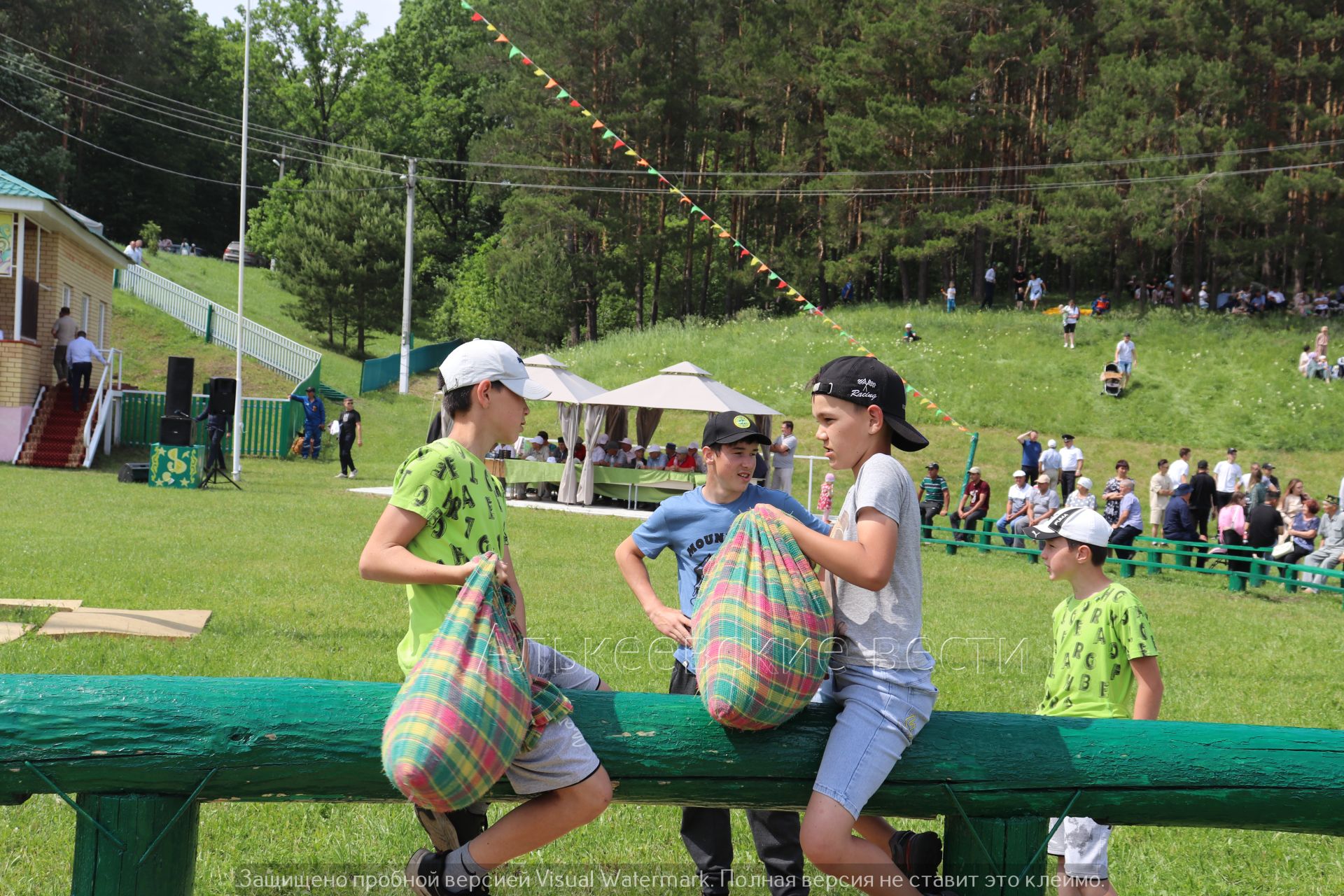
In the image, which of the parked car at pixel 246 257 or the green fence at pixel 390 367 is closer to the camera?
the green fence at pixel 390 367

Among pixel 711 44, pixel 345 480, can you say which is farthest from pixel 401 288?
pixel 345 480

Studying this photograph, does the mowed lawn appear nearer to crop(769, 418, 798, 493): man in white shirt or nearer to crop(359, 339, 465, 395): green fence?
crop(769, 418, 798, 493): man in white shirt

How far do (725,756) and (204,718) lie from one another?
1.30 metres

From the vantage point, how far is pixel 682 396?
22.4 meters

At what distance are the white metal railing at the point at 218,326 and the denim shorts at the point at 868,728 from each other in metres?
35.6

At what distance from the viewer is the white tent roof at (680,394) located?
2214 cm

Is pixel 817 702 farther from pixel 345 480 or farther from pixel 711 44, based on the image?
pixel 711 44

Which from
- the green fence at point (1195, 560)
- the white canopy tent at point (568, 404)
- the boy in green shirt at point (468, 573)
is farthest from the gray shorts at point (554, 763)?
the white canopy tent at point (568, 404)

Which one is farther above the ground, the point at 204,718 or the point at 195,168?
the point at 195,168

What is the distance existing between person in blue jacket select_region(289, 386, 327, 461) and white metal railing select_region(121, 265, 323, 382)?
7098mm

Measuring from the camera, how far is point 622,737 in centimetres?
301

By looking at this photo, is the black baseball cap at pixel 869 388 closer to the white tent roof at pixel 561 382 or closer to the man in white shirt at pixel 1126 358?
the white tent roof at pixel 561 382

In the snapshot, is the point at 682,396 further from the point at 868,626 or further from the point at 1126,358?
the point at 868,626

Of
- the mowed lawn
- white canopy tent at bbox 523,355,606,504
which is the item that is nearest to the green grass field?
the mowed lawn
